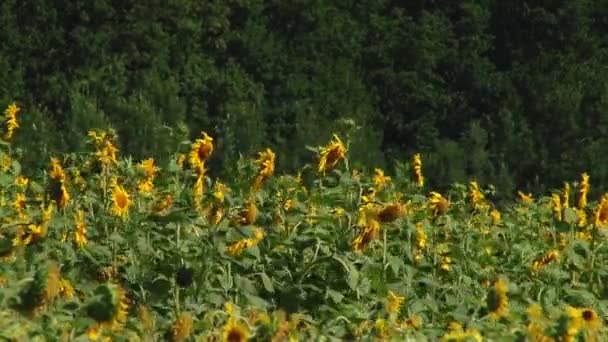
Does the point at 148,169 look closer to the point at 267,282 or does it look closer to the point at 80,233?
the point at 80,233

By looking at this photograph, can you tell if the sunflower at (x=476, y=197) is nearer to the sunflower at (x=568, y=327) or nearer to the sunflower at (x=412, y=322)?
the sunflower at (x=412, y=322)

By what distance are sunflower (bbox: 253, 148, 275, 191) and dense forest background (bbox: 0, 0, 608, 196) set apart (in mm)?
12793

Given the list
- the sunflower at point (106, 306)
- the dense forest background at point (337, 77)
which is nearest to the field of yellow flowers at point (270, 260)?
the sunflower at point (106, 306)

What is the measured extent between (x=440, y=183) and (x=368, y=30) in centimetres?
366

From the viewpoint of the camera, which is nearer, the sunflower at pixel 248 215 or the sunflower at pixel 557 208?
the sunflower at pixel 248 215

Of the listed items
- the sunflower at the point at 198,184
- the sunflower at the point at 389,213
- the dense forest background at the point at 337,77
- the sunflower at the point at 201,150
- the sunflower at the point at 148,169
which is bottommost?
the sunflower at the point at 389,213

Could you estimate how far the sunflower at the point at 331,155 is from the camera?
563cm

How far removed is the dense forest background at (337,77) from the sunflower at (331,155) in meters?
12.8

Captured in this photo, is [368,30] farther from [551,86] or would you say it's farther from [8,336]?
[8,336]

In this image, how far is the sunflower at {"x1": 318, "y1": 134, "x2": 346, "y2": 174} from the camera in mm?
5633

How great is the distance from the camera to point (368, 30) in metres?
22.4

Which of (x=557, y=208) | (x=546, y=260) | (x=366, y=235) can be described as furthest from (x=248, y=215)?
(x=557, y=208)

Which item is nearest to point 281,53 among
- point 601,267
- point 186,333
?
point 601,267

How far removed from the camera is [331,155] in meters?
5.67
